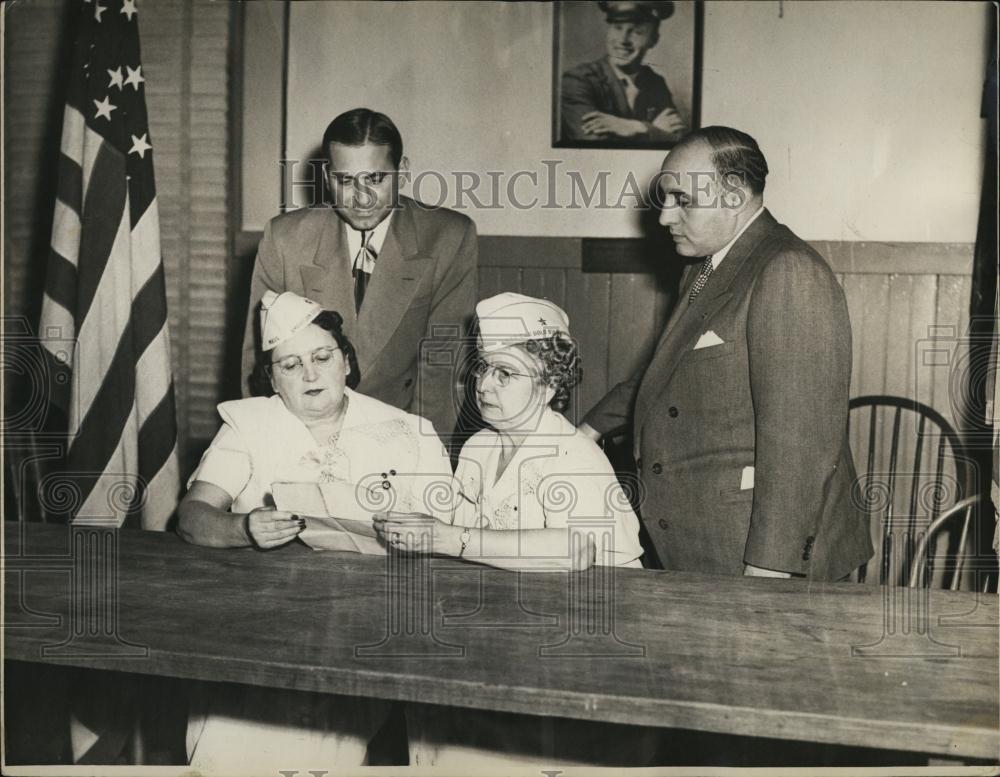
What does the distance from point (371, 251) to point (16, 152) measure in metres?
2.32

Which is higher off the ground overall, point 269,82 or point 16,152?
point 269,82

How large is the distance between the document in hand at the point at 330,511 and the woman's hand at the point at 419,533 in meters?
0.05

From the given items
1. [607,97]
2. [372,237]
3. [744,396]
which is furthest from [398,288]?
[607,97]

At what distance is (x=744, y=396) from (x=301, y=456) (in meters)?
1.08

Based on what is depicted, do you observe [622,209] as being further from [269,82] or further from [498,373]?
[498,373]

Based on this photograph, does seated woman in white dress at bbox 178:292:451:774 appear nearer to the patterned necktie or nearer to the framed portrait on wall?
the patterned necktie

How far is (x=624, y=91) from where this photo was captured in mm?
3725

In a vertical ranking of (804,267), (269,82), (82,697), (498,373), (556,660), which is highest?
(269,82)

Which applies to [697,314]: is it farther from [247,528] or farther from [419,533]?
[247,528]

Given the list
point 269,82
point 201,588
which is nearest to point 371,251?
point 201,588

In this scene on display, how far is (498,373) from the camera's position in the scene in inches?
83.0

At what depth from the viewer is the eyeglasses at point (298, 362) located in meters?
2.21

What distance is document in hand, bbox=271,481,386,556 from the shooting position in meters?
2.10

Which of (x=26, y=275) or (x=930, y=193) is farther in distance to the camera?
(x=26, y=275)
